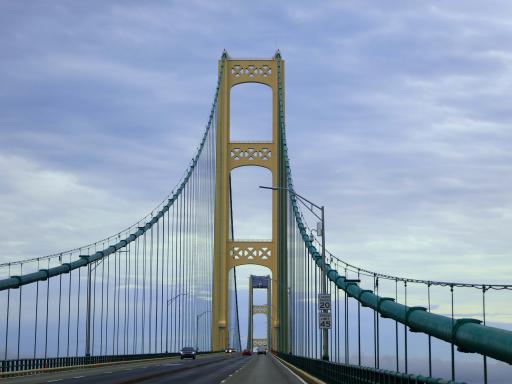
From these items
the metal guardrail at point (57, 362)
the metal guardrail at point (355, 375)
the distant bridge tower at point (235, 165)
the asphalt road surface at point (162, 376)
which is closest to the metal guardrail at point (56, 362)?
the metal guardrail at point (57, 362)

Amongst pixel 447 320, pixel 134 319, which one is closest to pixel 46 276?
pixel 134 319

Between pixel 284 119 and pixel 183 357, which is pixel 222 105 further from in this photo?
pixel 183 357

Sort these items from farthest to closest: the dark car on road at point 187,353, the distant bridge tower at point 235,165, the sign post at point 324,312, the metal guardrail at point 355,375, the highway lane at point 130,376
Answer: the distant bridge tower at point 235,165 < the dark car on road at point 187,353 < the sign post at point 324,312 < the highway lane at point 130,376 < the metal guardrail at point 355,375

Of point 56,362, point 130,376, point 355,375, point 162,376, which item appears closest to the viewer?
point 355,375

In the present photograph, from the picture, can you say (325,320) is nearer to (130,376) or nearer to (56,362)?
(130,376)

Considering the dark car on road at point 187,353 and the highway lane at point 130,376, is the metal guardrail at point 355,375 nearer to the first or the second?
the highway lane at point 130,376

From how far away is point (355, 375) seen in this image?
82.7 feet

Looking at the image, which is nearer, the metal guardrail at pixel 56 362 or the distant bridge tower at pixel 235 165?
the metal guardrail at pixel 56 362

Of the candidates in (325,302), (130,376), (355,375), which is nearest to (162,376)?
(130,376)

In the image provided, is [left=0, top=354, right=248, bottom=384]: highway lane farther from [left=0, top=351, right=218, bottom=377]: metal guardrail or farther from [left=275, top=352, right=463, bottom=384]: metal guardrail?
[left=275, top=352, right=463, bottom=384]: metal guardrail

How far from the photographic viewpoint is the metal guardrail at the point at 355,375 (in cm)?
1712

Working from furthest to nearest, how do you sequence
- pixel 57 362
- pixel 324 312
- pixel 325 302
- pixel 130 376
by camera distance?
1. pixel 57 362
2. pixel 130 376
3. pixel 325 302
4. pixel 324 312

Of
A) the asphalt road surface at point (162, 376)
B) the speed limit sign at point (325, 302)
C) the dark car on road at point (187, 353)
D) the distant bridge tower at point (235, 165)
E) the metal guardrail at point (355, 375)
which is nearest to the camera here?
the metal guardrail at point (355, 375)

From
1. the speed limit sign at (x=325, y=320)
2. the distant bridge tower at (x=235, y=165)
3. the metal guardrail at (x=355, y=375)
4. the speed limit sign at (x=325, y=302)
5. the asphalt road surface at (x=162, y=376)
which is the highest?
the distant bridge tower at (x=235, y=165)
